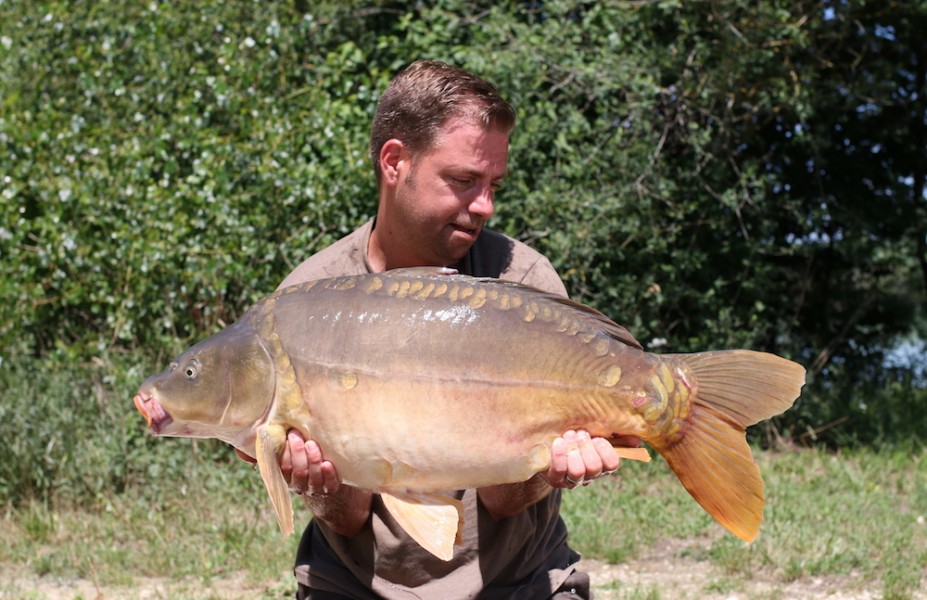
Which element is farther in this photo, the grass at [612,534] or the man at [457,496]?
the grass at [612,534]

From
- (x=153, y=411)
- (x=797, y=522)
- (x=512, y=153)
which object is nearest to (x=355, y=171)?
(x=512, y=153)

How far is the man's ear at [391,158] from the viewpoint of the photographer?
2.65m

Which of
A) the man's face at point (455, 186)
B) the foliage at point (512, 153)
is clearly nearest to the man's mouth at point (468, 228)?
the man's face at point (455, 186)

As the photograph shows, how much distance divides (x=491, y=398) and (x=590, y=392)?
20 cm

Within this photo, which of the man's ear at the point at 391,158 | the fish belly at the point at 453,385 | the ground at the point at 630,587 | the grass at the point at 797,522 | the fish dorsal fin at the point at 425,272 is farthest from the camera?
the grass at the point at 797,522

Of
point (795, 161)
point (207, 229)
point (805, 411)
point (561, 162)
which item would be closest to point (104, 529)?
point (207, 229)

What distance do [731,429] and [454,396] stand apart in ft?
1.79

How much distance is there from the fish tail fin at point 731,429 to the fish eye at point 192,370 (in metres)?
0.93

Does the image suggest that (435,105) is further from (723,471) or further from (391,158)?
(723,471)

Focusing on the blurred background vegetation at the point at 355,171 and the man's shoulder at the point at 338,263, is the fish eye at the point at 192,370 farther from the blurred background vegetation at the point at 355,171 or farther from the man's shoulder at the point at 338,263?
the blurred background vegetation at the point at 355,171

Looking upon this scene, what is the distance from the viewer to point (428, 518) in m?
2.20

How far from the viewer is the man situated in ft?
8.25

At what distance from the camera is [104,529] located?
4.49 meters

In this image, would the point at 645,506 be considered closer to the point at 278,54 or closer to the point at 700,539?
the point at 700,539
